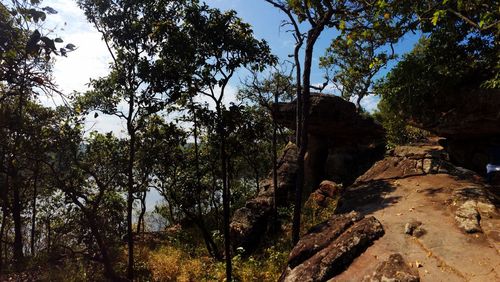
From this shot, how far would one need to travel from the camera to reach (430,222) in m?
9.71

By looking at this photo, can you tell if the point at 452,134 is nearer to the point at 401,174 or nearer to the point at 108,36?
the point at 401,174

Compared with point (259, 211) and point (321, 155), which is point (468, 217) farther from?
point (321, 155)

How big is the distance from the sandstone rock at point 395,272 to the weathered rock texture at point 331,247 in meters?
0.90

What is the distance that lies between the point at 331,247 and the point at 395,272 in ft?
5.98

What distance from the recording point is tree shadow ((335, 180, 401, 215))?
38.3 feet

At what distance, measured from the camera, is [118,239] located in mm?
20812

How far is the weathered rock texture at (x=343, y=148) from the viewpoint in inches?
916

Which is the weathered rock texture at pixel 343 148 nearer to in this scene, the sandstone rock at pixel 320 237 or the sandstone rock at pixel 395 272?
the sandstone rock at pixel 320 237

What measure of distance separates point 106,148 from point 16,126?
8.41 metres

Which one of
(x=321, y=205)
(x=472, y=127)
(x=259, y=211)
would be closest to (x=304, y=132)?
(x=472, y=127)

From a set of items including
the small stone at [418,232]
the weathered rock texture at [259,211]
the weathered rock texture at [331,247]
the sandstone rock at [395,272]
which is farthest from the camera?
the weathered rock texture at [259,211]

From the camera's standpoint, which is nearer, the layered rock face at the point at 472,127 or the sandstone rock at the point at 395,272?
the sandstone rock at the point at 395,272

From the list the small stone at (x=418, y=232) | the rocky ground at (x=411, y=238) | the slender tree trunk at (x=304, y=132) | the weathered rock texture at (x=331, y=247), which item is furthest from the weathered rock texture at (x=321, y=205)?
the small stone at (x=418, y=232)

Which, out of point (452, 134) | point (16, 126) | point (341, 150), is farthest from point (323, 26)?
point (341, 150)
